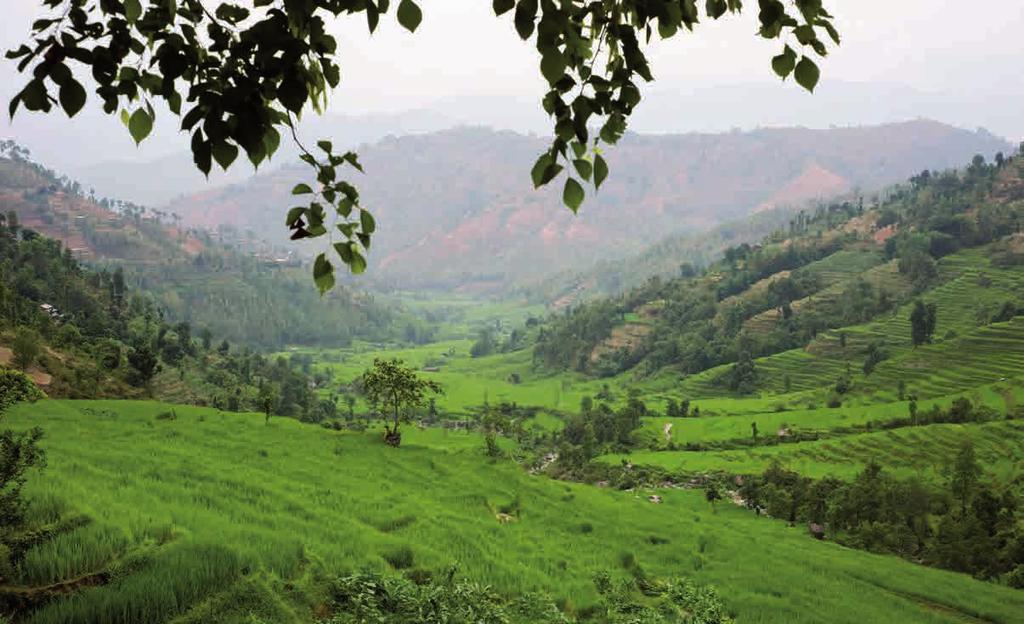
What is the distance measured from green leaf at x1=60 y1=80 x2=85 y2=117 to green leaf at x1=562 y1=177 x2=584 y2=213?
A: 1831mm

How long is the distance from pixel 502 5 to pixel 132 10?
4.63 feet

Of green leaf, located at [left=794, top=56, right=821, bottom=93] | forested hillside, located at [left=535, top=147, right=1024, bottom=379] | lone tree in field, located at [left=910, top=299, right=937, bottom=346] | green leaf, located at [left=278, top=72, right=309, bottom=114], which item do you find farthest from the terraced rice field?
green leaf, located at [left=278, top=72, right=309, bottom=114]

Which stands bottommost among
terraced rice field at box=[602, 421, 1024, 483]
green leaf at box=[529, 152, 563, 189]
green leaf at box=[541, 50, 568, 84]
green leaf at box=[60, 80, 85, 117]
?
terraced rice field at box=[602, 421, 1024, 483]

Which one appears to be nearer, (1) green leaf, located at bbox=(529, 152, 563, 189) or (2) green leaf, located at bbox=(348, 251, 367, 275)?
(1) green leaf, located at bbox=(529, 152, 563, 189)

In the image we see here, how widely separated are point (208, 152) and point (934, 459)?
59.4m

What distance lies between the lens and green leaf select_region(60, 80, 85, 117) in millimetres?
2186

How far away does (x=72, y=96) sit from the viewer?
7.23 feet

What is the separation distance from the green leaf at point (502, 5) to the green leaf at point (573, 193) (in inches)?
28.4

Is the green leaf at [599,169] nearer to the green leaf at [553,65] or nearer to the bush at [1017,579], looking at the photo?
the green leaf at [553,65]

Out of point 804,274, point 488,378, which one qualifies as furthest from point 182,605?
point 804,274

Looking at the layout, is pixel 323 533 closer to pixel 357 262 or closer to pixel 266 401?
pixel 357 262

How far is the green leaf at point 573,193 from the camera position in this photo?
2.50 m

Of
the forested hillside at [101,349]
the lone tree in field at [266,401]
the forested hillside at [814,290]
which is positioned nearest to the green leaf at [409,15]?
the lone tree in field at [266,401]

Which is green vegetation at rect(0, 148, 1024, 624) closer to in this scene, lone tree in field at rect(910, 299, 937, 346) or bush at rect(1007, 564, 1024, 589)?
bush at rect(1007, 564, 1024, 589)
